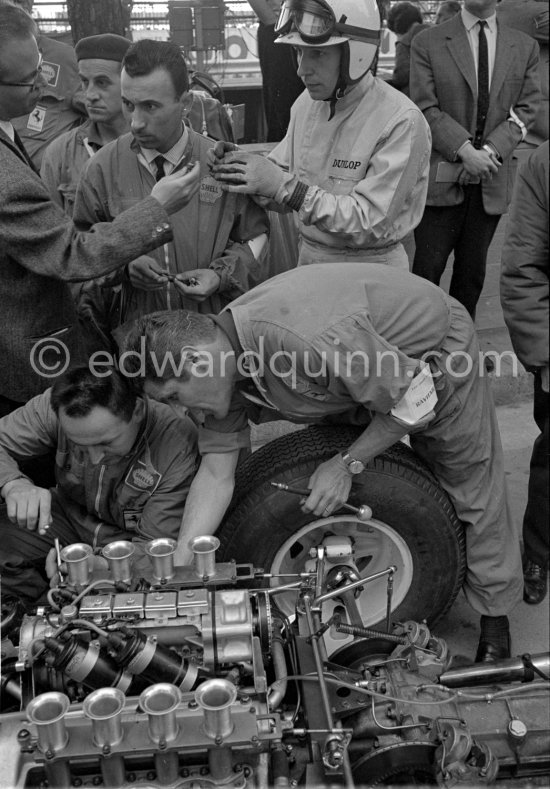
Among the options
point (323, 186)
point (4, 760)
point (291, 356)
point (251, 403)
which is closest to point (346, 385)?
point (291, 356)

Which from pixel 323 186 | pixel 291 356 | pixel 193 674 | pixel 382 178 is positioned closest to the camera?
pixel 193 674

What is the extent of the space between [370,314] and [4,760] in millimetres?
1371

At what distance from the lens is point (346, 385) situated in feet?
6.79

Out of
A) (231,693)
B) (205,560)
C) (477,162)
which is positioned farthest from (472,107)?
(231,693)

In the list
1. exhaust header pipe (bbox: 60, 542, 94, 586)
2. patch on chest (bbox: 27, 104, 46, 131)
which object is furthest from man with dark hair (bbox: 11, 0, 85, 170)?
exhaust header pipe (bbox: 60, 542, 94, 586)

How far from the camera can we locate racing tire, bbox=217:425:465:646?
2332 mm

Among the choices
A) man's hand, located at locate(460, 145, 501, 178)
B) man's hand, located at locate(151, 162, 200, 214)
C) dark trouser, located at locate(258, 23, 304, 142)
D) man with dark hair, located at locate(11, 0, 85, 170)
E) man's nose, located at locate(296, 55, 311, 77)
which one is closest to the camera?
man's hand, located at locate(151, 162, 200, 214)

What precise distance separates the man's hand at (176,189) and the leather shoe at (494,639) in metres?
1.64

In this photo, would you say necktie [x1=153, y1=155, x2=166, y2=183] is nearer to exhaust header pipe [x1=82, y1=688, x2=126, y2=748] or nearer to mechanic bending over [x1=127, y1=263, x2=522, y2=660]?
mechanic bending over [x1=127, y1=263, x2=522, y2=660]

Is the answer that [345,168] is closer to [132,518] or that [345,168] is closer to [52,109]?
[132,518]

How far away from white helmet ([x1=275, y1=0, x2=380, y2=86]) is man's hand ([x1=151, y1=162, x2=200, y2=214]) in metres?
0.55

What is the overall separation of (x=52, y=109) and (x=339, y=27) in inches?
83.5

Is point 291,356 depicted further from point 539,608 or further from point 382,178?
point 539,608

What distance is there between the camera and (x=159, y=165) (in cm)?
271
